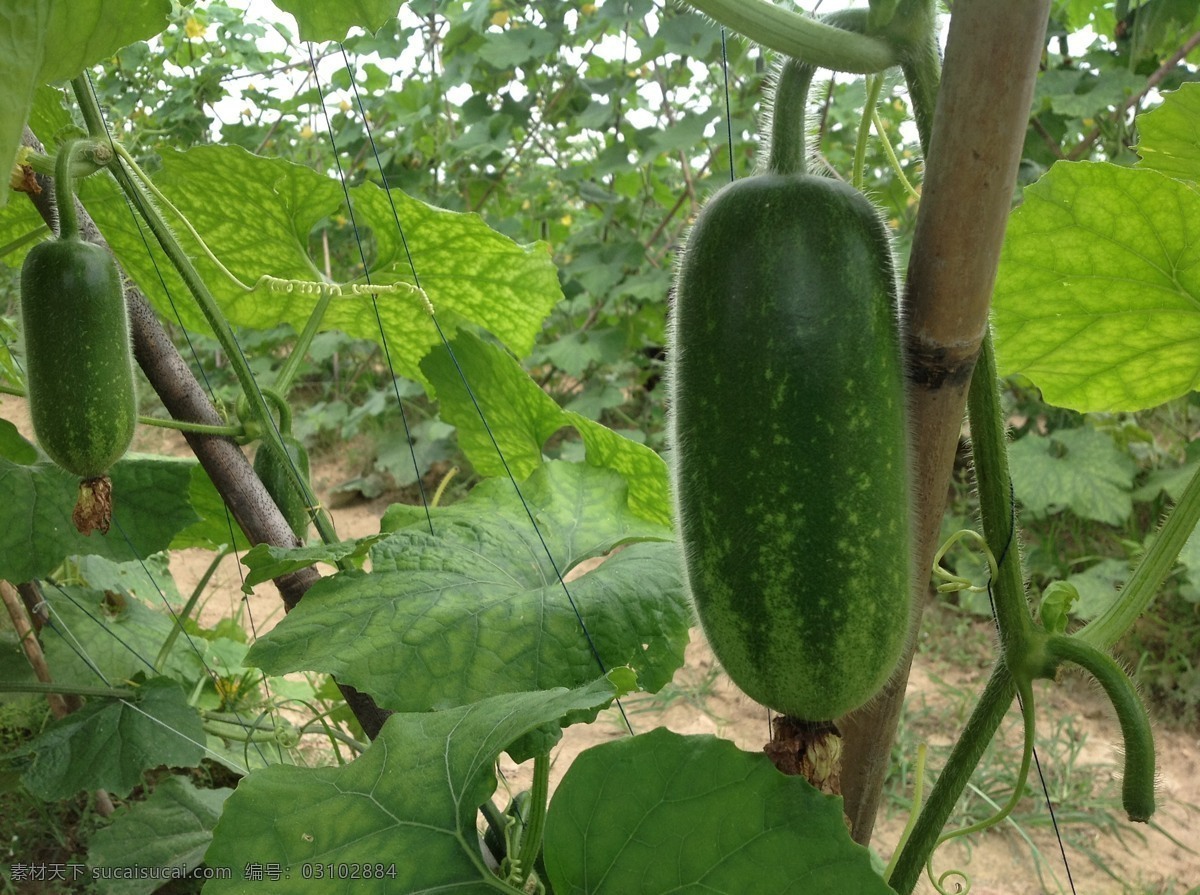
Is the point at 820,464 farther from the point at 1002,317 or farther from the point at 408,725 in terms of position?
the point at 1002,317

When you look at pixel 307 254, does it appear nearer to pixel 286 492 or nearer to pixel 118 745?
pixel 286 492

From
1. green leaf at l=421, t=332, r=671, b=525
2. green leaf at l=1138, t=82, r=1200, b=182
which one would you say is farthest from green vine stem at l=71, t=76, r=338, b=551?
green leaf at l=1138, t=82, r=1200, b=182

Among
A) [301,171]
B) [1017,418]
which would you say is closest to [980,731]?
[301,171]

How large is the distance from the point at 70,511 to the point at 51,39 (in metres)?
0.78

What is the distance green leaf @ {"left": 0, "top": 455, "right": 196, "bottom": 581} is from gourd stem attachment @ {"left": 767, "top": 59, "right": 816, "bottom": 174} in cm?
97

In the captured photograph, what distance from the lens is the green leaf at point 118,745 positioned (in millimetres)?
1432

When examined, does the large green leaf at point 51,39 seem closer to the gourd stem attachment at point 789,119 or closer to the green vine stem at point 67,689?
the gourd stem attachment at point 789,119

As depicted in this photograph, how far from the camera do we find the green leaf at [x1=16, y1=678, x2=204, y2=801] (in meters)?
1.43

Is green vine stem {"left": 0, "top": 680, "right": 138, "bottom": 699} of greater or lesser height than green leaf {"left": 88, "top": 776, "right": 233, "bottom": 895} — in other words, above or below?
above

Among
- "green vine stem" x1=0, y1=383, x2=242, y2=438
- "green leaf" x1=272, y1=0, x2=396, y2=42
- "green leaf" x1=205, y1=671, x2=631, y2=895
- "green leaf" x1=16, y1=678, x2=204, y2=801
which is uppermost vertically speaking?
"green leaf" x1=272, y1=0, x2=396, y2=42

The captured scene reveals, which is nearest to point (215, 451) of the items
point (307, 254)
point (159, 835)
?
point (307, 254)

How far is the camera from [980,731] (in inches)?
30.5

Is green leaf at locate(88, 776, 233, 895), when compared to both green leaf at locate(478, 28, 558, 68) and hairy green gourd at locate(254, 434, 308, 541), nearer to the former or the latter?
hairy green gourd at locate(254, 434, 308, 541)

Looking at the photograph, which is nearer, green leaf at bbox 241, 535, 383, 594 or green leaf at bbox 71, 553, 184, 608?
green leaf at bbox 241, 535, 383, 594
